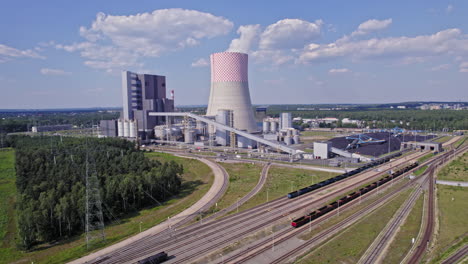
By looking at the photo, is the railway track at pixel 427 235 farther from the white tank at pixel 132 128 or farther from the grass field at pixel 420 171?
the white tank at pixel 132 128

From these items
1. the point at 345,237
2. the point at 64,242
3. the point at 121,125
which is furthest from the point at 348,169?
the point at 121,125

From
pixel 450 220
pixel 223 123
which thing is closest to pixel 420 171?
pixel 450 220

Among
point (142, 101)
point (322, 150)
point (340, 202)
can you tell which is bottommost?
point (340, 202)

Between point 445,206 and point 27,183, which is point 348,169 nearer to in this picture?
point 445,206

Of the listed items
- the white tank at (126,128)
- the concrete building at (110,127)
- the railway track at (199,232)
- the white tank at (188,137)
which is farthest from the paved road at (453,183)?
the concrete building at (110,127)

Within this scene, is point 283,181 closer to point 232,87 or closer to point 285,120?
point 232,87

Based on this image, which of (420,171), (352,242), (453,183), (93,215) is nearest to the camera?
(352,242)

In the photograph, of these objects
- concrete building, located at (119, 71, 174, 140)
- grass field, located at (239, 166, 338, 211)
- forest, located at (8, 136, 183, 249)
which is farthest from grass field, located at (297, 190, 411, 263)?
concrete building, located at (119, 71, 174, 140)
